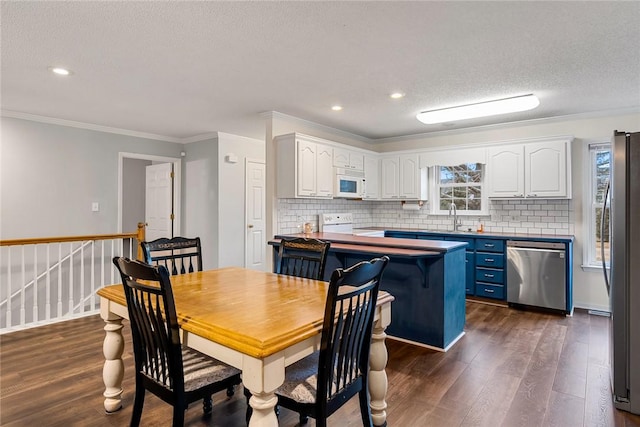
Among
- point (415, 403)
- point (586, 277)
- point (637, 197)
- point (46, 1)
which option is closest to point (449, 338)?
point (415, 403)

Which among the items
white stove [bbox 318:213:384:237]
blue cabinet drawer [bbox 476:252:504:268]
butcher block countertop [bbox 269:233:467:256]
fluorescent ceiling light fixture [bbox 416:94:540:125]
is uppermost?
fluorescent ceiling light fixture [bbox 416:94:540:125]

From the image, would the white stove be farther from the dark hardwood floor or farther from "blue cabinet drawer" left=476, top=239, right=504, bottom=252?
the dark hardwood floor

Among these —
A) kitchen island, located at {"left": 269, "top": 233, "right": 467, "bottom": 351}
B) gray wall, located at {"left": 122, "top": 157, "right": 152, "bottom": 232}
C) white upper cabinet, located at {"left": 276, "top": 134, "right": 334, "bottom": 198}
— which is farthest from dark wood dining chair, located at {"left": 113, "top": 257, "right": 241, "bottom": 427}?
gray wall, located at {"left": 122, "top": 157, "right": 152, "bottom": 232}

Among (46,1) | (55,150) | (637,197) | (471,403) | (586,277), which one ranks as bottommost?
(471,403)

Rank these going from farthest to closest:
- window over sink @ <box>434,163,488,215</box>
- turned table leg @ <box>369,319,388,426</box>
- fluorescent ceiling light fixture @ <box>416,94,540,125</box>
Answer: window over sink @ <box>434,163,488,215</box> < fluorescent ceiling light fixture @ <box>416,94,540,125</box> < turned table leg @ <box>369,319,388,426</box>

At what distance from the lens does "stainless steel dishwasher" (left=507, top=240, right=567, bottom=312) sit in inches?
161

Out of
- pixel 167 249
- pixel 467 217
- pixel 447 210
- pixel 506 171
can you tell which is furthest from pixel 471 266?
pixel 167 249

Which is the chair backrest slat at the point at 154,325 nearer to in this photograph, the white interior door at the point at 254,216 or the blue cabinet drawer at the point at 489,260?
the blue cabinet drawer at the point at 489,260

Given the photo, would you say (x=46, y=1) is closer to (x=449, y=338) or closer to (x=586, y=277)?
(x=449, y=338)

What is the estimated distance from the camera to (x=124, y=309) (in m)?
1.99

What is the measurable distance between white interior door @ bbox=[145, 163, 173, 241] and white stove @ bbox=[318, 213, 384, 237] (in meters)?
2.65

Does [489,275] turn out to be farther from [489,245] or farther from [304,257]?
[304,257]

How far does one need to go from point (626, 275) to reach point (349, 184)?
336 cm

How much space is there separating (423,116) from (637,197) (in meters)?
2.50
